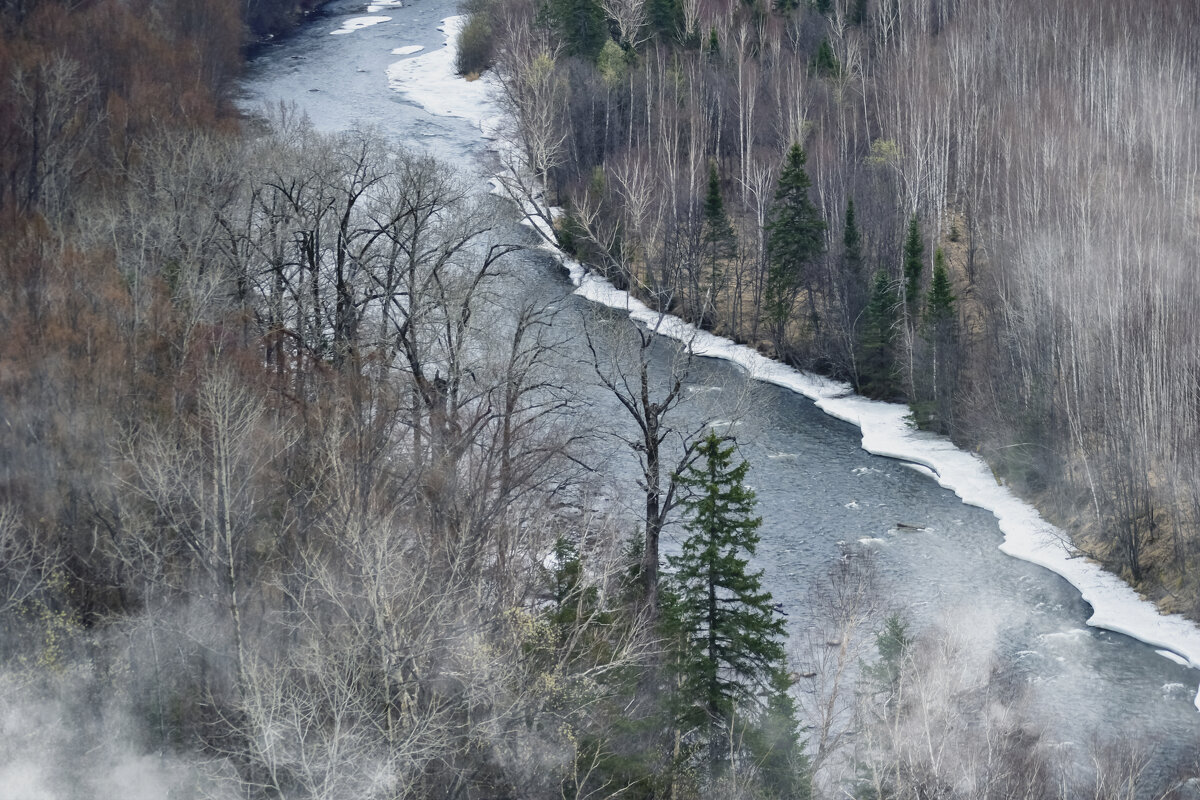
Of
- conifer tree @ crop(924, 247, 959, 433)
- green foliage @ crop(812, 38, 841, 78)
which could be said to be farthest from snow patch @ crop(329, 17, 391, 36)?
conifer tree @ crop(924, 247, 959, 433)

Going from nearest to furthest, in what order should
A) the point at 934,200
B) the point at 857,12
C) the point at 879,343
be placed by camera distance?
the point at 879,343 < the point at 934,200 < the point at 857,12

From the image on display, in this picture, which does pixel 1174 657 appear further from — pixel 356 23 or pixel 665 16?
pixel 356 23

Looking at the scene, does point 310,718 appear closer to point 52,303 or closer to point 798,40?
A: point 52,303

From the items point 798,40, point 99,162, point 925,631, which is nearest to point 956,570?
point 925,631

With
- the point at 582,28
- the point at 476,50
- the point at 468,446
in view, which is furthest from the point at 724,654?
the point at 476,50

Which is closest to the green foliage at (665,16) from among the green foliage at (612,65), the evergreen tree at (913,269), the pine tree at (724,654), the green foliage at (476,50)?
the green foliage at (612,65)

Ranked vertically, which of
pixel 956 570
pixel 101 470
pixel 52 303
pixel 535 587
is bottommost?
pixel 956 570

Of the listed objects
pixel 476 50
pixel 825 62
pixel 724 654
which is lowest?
pixel 724 654

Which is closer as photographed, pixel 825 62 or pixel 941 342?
pixel 941 342
